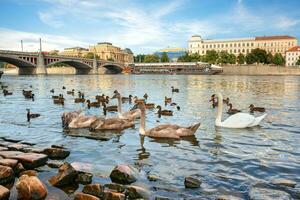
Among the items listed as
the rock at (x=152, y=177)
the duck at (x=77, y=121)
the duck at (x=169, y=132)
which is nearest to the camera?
the rock at (x=152, y=177)

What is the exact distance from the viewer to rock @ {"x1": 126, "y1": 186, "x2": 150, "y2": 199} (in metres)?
5.93

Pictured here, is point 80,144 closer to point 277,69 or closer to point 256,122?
point 256,122

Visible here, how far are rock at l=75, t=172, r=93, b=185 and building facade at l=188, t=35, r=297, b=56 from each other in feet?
623

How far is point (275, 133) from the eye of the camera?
481 inches

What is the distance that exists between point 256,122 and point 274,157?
4.63m

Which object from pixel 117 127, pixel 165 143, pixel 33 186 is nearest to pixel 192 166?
pixel 165 143

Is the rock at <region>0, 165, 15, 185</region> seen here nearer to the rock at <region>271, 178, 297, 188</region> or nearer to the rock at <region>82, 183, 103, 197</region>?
the rock at <region>82, 183, 103, 197</region>

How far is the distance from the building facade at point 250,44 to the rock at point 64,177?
189978 mm

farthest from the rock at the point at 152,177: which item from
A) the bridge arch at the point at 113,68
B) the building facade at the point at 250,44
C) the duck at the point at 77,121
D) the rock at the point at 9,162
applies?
the building facade at the point at 250,44

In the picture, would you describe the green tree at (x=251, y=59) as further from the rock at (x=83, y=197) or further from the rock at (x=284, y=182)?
the rock at (x=83, y=197)

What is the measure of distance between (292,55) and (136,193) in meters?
179

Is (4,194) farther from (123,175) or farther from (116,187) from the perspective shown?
(123,175)

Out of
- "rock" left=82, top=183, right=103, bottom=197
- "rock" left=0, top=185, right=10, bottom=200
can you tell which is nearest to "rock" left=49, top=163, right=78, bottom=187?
"rock" left=82, top=183, right=103, bottom=197

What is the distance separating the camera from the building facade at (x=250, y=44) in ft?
602
